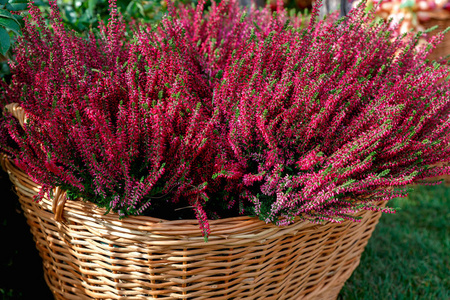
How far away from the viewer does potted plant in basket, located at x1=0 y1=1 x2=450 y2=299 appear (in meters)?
0.99

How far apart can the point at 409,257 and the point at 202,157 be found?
1.96 m

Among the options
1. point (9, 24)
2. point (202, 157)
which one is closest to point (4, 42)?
point (9, 24)

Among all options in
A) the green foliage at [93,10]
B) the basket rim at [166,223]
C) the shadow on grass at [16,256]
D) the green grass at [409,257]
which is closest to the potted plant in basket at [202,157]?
the basket rim at [166,223]

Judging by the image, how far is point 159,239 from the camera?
3.28 ft

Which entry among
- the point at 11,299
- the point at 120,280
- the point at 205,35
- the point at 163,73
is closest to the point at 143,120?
the point at 163,73

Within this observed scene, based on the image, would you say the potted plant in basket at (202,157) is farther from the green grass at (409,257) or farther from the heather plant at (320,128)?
the green grass at (409,257)

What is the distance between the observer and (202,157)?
1.06m

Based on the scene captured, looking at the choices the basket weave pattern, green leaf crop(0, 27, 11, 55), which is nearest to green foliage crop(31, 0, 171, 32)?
green leaf crop(0, 27, 11, 55)

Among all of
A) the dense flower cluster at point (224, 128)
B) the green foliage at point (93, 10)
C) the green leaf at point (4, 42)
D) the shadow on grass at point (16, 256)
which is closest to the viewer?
the dense flower cluster at point (224, 128)

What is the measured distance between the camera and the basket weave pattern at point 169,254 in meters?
1.01

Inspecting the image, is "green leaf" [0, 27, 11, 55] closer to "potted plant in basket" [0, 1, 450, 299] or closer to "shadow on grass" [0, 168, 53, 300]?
"potted plant in basket" [0, 1, 450, 299]

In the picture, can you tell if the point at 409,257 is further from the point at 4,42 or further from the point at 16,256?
the point at 4,42

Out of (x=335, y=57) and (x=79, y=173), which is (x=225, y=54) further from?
(x=79, y=173)

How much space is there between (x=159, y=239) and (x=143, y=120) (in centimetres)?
33
